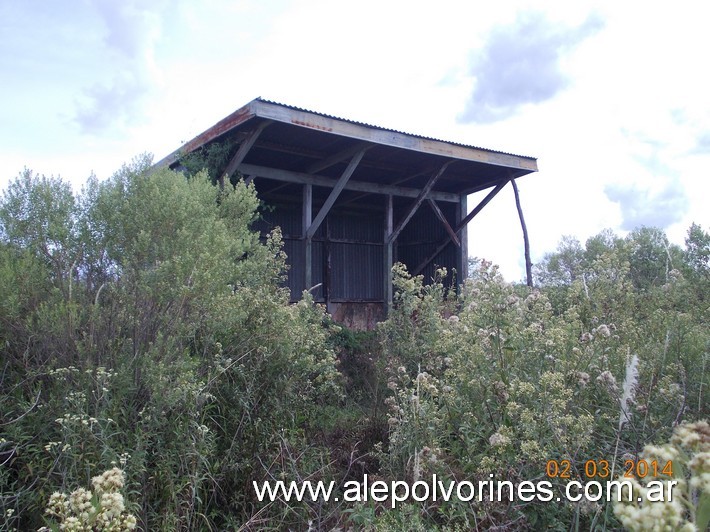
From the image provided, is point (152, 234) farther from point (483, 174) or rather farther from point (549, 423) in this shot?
point (483, 174)

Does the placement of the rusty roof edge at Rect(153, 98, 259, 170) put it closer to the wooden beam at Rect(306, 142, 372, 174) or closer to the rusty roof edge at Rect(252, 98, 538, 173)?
the rusty roof edge at Rect(252, 98, 538, 173)

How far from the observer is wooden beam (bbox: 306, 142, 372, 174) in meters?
8.50

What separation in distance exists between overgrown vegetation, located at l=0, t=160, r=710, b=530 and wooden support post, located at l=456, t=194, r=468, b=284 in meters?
Answer: 6.92

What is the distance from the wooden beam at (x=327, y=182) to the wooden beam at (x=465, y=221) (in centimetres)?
61

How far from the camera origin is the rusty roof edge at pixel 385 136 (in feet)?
23.0

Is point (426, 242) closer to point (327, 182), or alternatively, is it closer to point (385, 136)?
point (327, 182)

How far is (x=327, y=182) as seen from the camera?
9.83 metres

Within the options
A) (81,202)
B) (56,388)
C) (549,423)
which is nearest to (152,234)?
(81,202)

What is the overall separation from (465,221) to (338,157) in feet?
12.7

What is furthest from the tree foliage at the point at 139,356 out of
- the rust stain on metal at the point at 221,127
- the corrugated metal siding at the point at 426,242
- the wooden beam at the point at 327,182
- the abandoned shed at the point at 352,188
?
the corrugated metal siding at the point at 426,242

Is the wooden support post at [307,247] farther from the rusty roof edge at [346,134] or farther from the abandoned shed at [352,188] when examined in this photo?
the rusty roof edge at [346,134]

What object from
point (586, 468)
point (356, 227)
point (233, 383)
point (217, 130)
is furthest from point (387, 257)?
point (586, 468)

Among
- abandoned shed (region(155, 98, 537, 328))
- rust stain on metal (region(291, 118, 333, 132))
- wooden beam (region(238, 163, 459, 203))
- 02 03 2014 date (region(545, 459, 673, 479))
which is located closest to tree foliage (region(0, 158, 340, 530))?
02 03 2014 date (region(545, 459, 673, 479))

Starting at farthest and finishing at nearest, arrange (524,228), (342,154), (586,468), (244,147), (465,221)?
(465,221) < (524,228) < (342,154) < (244,147) < (586,468)
